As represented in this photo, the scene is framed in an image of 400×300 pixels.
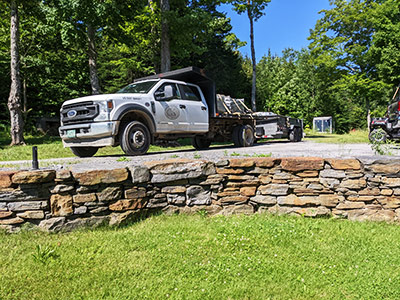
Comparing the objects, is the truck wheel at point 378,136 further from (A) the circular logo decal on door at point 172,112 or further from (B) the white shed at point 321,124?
(B) the white shed at point 321,124

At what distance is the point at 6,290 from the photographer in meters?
2.59

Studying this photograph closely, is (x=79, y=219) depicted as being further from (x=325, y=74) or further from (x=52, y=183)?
(x=325, y=74)

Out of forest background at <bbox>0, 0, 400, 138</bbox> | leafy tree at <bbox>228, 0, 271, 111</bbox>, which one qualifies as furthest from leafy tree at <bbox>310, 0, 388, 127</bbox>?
leafy tree at <bbox>228, 0, 271, 111</bbox>

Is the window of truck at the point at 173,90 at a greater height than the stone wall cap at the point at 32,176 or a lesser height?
greater

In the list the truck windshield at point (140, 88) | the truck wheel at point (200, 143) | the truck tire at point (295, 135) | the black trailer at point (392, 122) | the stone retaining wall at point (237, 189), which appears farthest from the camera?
the truck tire at point (295, 135)

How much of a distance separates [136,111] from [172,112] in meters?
1.10

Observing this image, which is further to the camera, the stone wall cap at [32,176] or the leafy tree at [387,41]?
the leafy tree at [387,41]

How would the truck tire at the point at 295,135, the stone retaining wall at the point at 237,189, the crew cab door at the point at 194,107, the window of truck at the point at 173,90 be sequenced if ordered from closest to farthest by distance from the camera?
the stone retaining wall at the point at 237,189, the window of truck at the point at 173,90, the crew cab door at the point at 194,107, the truck tire at the point at 295,135

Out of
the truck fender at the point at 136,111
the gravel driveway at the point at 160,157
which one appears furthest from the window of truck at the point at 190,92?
the gravel driveway at the point at 160,157

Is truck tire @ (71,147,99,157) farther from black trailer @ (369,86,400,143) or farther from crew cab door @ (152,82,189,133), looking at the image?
black trailer @ (369,86,400,143)

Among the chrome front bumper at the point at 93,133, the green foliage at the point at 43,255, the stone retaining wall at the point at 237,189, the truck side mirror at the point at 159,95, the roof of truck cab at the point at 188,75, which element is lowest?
the green foliage at the point at 43,255

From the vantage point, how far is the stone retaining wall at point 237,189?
3725 mm

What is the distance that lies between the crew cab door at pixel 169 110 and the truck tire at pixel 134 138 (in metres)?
0.48

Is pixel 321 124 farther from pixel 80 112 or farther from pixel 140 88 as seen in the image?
pixel 80 112
